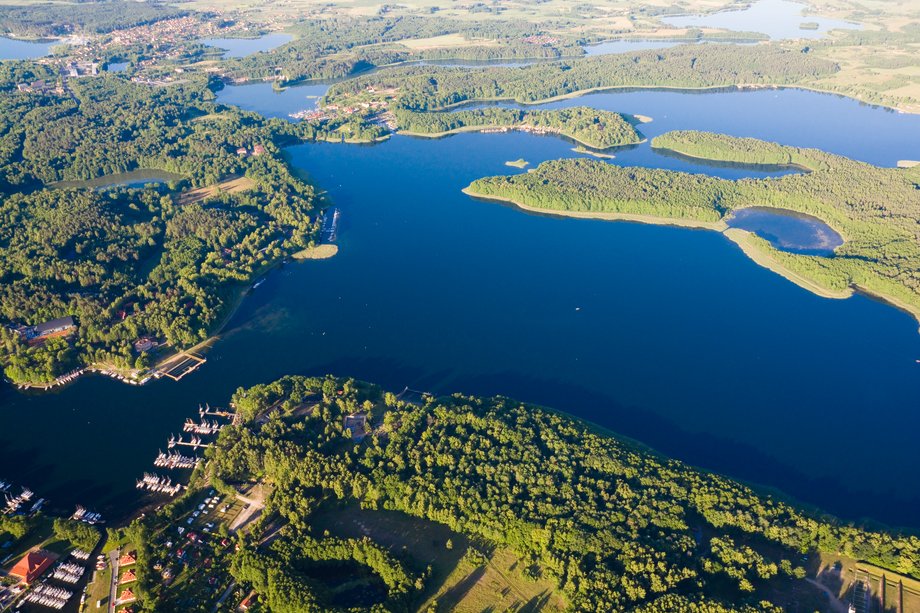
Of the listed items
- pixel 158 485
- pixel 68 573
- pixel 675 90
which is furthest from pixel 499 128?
pixel 68 573

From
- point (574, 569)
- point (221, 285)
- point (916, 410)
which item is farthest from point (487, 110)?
point (574, 569)

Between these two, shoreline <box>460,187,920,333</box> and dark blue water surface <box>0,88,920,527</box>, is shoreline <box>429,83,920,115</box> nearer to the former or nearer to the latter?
shoreline <box>460,187,920,333</box>

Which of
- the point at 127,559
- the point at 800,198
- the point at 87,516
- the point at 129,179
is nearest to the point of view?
the point at 127,559

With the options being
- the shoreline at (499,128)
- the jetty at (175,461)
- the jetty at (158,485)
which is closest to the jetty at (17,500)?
the jetty at (158,485)

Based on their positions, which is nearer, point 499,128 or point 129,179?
point 129,179

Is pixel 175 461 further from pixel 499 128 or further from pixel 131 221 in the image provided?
pixel 499 128

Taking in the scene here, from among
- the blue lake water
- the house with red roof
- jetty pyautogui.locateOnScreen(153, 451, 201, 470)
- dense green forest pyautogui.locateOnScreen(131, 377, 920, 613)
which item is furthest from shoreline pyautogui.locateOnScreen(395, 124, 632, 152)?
the house with red roof

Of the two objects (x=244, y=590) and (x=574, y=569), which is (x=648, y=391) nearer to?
(x=574, y=569)
